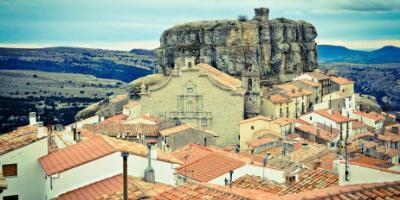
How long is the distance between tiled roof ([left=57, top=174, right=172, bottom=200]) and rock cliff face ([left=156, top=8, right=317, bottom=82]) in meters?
75.3

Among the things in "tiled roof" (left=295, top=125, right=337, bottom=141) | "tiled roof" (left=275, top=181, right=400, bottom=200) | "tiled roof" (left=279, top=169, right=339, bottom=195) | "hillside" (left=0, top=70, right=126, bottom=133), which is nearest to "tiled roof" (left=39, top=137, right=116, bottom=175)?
"tiled roof" (left=279, top=169, right=339, bottom=195)

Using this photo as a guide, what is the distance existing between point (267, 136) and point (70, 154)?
125ft

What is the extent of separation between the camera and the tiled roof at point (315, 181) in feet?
56.7

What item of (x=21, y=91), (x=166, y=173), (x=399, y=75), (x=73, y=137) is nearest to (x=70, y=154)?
(x=166, y=173)

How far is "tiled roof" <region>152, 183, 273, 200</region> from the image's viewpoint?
11609 millimetres

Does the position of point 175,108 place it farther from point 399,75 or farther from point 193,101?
point 399,75

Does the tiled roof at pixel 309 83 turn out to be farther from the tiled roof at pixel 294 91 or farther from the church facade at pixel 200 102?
the church facade at pixel 200 102

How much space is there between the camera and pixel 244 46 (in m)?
93.9

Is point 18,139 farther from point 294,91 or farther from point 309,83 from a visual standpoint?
point 309,83

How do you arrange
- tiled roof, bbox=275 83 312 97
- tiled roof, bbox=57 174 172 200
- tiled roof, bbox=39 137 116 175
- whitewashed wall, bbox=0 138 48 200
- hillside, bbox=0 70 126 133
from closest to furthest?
tiled roof, bbox=57 174 172 200 → tiled roof, bbox=39 137 116 175 → whitewashed wall, bbox=0 138 48 200 → tiled roof, bbox=275 83 312 97 → hillside, bbox=0 70 126 133

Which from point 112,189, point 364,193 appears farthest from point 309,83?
point 364,193

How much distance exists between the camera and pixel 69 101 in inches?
5285

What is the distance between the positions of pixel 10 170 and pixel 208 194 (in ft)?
31.2

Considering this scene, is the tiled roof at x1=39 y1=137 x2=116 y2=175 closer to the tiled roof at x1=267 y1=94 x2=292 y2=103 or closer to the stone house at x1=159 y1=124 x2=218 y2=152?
the stone house at x1=159 y1=124 x2=218 y2=152
